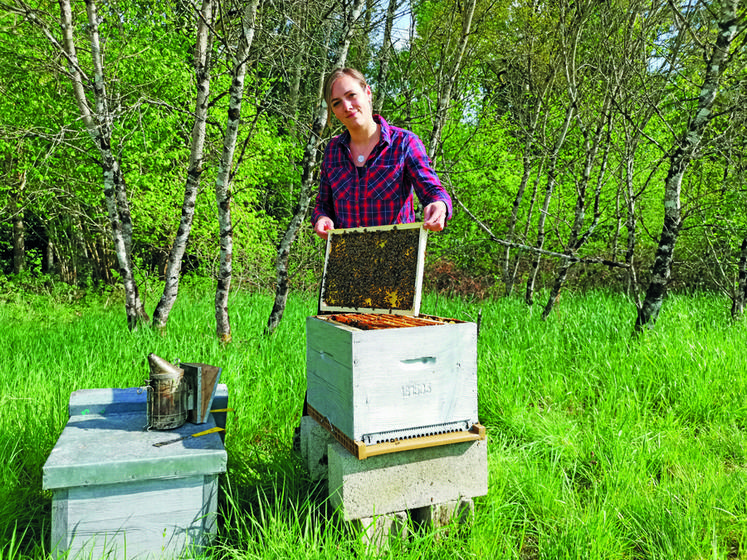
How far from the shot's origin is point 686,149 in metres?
4.79

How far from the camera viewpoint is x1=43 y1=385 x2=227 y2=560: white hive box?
2.08 m

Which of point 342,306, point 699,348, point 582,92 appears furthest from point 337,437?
point 582,92

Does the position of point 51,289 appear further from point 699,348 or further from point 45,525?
point 699,348

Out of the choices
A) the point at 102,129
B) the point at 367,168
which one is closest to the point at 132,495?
the point at 367,168

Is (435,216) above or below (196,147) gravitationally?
below

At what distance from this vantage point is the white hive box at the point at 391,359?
7.12 feet

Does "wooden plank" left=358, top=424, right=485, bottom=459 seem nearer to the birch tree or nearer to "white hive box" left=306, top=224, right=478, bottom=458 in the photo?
"white hive box" left=306, top=224, right=478, bottom=458

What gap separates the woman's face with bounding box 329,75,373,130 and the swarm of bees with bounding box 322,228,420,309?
0.59 meters

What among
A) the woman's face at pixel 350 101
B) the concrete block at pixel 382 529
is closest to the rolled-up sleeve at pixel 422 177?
the woman's face at pixel 350 101

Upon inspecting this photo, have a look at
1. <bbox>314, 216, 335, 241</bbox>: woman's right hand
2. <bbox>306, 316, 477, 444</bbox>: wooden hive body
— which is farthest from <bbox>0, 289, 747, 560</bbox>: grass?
<bbox>314, 216, 335, 241</bbox>: woman's right hand

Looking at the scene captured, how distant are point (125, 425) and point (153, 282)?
937cm

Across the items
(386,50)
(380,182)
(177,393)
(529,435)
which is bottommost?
(529,435)

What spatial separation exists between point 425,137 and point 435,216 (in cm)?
990

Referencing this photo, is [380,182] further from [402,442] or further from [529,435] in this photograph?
[529,435]
